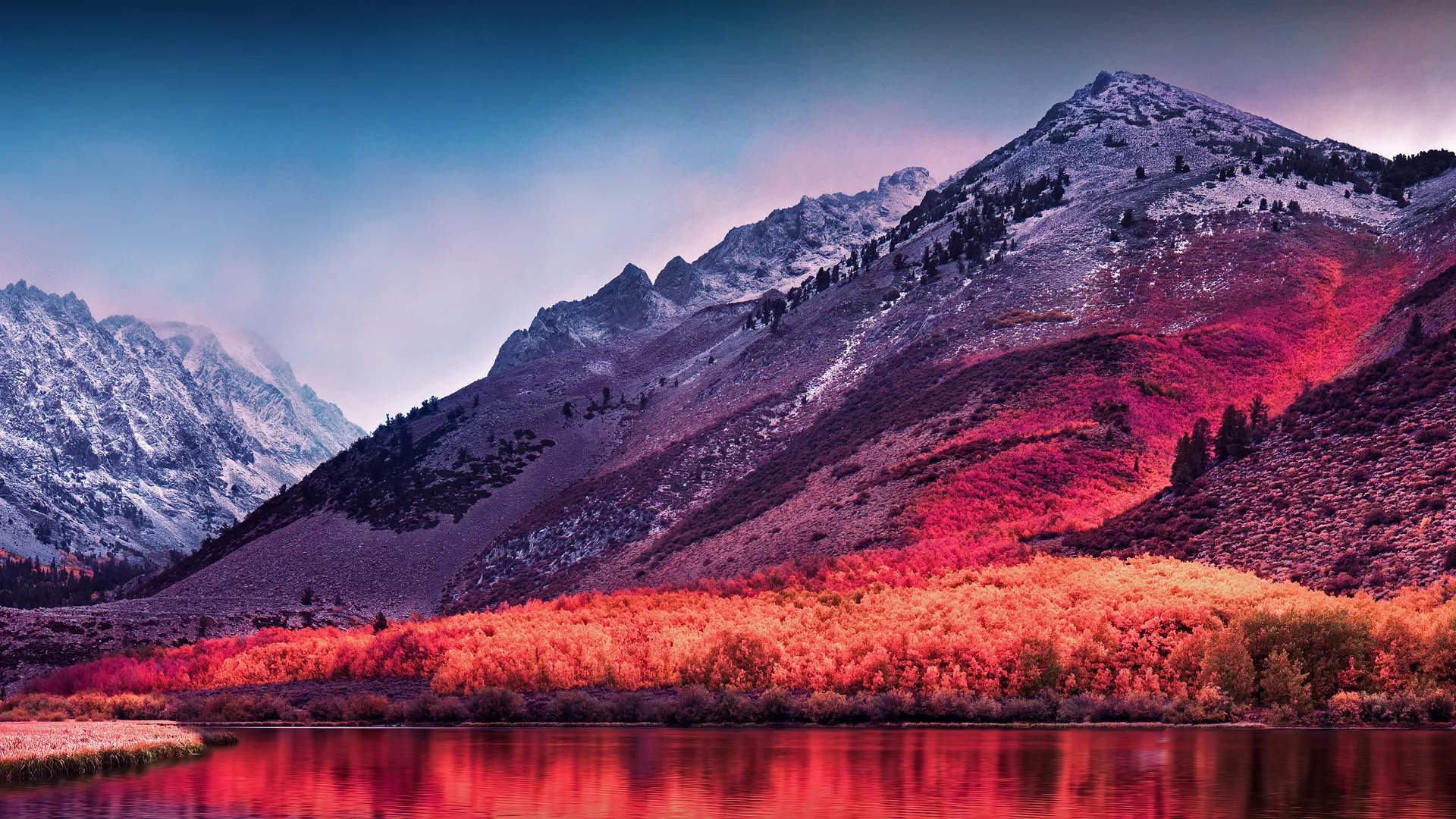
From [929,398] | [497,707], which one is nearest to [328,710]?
[497,707]

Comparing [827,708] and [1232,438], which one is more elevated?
[1232,438]

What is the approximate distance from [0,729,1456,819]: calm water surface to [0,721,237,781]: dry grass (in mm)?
901

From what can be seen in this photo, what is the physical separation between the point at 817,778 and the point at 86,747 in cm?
1564

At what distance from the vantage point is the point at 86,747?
73.8ft

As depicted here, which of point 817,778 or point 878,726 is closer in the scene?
point 817,778

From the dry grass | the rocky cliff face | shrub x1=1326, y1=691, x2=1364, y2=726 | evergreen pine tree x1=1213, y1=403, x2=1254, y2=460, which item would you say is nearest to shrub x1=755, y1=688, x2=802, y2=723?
shrub x1=1326, y1=691, x2=1364, y2=726

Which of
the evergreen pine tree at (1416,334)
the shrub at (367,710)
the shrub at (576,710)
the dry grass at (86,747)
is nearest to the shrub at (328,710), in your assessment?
the shrub at (367,710)

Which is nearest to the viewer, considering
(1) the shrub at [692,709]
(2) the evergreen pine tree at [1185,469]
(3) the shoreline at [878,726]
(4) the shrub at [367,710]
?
(3) the shoreline at [878,726]

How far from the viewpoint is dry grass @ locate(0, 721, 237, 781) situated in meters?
21.1

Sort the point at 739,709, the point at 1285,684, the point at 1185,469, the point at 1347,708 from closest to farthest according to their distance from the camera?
the point at 1347,708 → the point at 1285,684 → the point at 739,709 → the point at 1185,469

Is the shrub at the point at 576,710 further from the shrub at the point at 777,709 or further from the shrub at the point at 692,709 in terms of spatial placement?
the shrub at the point at 777,709

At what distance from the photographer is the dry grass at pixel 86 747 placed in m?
21.1

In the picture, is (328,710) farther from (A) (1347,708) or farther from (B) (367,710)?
(A) (1347,708)

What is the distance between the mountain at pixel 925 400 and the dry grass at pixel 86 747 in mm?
29996
